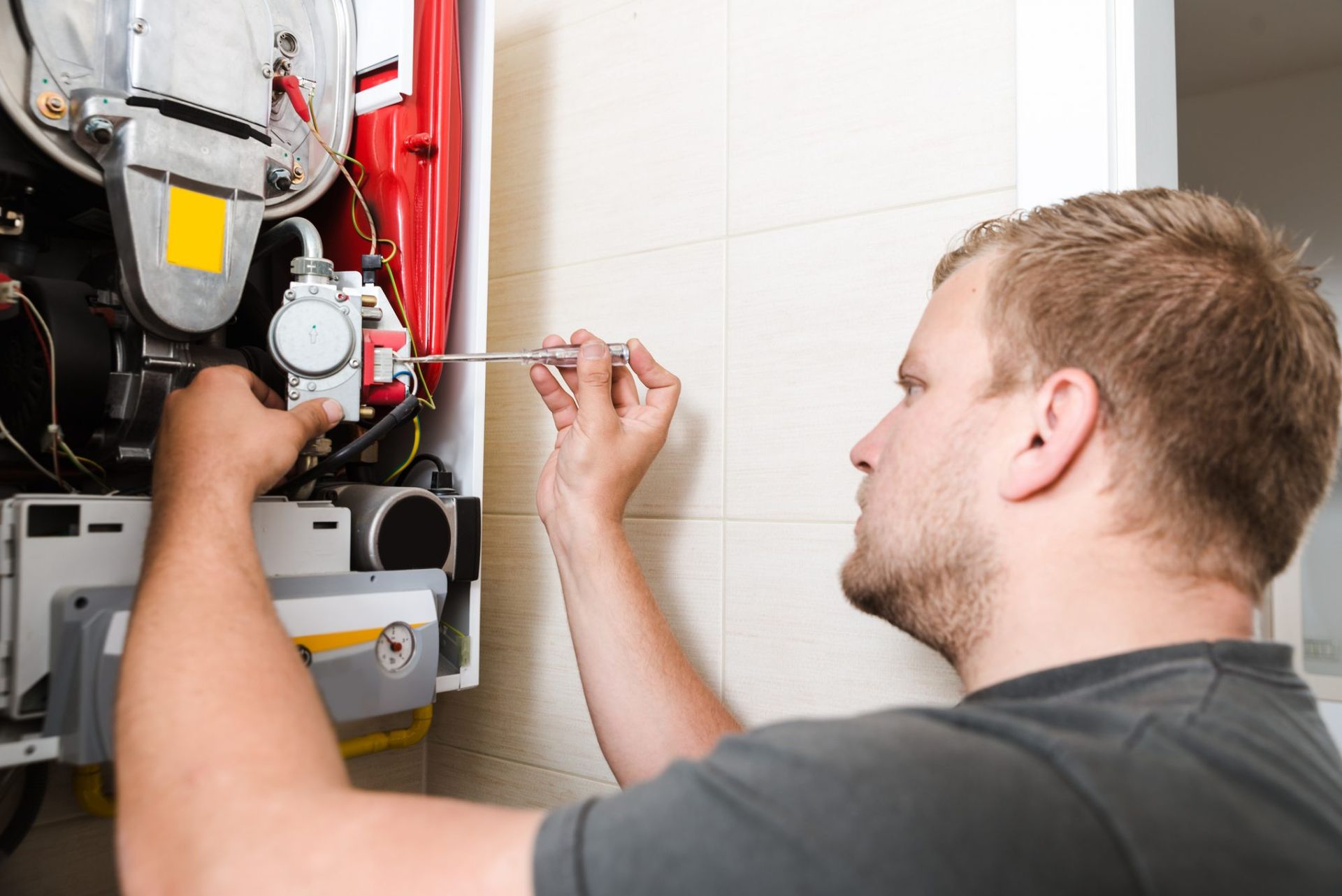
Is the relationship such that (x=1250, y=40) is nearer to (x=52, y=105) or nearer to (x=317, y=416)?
(x=317, y=416)

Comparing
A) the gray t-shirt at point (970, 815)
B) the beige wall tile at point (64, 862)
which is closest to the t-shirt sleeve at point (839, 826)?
the gray t-shirt at point (970, 815)

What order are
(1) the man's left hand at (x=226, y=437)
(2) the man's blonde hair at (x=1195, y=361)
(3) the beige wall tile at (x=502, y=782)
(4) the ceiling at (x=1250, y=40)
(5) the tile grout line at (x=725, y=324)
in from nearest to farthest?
(2) the man's blonde hair at (x=1195, y=361)
(1) the man's left hand at (x=226, y=437)
(5) the tile grout line at (x=725, y=324)
(3) the beige wall tile at (x=502, y=782)
(4) the ceiling at (x=1250, y=40)

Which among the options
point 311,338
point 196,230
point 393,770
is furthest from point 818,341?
point 393,770

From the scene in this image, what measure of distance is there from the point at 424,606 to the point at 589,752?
47 centimetres

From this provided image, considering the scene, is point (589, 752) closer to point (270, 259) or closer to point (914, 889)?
point (270, 259)

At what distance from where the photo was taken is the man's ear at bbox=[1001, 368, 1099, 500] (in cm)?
68

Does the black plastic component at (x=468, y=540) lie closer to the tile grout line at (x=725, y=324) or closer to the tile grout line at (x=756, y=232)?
the tile grout line at (x=725, y=324)

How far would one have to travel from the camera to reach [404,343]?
43.1 inches

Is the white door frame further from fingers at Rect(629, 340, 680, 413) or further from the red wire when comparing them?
the red wire

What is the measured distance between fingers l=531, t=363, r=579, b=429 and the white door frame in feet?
1.96

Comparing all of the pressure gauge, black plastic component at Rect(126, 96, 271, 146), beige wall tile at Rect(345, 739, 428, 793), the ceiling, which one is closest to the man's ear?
the pressure gauge

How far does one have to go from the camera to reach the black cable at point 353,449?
3.39 feet

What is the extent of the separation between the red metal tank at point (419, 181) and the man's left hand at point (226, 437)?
0.26 metres

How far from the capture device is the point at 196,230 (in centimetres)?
94
